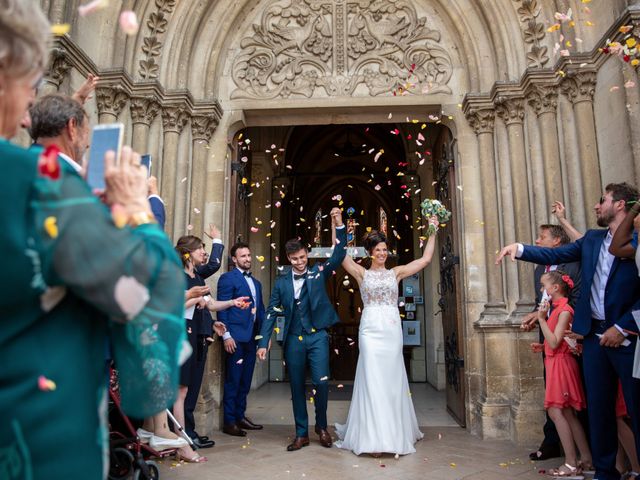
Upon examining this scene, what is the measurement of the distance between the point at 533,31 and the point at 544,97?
846 millimetres

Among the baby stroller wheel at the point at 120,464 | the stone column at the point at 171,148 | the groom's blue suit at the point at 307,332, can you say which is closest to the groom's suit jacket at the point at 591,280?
the groom's blue suit at the point at 307,332

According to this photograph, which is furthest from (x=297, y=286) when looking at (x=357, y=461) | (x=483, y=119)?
(x=483, y=119)

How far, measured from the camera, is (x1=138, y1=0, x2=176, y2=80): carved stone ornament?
5898mm

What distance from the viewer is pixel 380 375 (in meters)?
4.73

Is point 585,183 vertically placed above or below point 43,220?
above

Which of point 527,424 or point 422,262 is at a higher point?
point 422,262

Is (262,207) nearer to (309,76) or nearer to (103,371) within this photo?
(309,76)

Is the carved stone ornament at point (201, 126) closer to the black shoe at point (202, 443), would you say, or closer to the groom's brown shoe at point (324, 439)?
the black shoe at point (202, 443)

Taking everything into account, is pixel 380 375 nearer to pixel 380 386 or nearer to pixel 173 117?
pixel 380 386

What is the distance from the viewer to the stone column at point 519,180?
5.31m

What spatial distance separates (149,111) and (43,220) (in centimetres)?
531

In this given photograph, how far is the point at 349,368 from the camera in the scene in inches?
487

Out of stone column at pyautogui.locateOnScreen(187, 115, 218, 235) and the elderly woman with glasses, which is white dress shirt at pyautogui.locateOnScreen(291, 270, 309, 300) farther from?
the elderly woman with glasses

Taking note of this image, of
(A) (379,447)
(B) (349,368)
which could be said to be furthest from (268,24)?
(B) (349,368)
